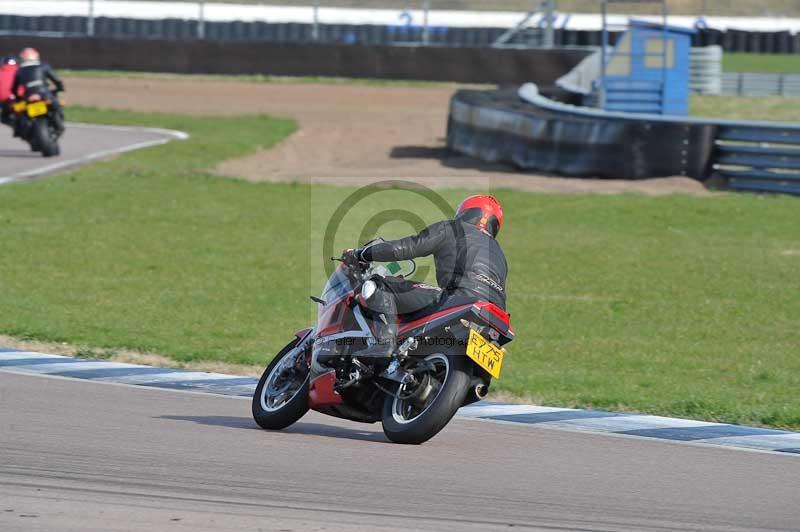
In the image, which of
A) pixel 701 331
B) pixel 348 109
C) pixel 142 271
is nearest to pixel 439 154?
pixel 348 109

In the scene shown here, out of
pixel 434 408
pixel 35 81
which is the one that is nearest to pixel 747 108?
pixel 35 81

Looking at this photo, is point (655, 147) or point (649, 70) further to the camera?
point (649, 70)

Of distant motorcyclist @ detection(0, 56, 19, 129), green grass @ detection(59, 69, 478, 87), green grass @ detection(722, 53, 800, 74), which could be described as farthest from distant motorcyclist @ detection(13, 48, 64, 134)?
green grass @ detection(722, 53, 800, 74)

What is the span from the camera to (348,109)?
29.5 meters

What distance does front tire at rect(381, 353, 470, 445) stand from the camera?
650 centimetres

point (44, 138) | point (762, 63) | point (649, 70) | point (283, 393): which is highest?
point (649, 70)

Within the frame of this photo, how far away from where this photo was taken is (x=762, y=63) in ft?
141

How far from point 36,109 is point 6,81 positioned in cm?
71

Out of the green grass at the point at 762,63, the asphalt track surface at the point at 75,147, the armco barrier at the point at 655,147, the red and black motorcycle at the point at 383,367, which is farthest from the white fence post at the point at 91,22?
the red and black motorcycle at the point at 383,367

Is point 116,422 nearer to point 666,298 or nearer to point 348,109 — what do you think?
point 666,298

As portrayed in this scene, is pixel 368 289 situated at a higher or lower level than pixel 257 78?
higher

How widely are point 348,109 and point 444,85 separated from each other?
17.7 feet

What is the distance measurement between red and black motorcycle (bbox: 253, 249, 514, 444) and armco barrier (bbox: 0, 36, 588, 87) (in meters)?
26.9

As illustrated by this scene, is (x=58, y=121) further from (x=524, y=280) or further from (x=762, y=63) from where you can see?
(x=762, y=63)
